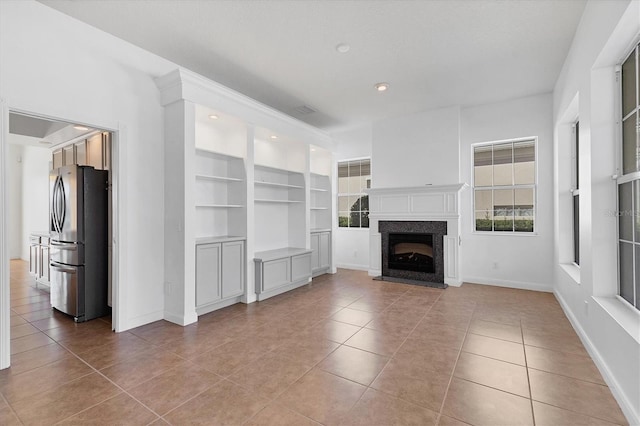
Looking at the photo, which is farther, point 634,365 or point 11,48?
point 11,48

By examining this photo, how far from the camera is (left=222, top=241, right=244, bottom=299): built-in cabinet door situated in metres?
3.95

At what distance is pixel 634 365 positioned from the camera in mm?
1750

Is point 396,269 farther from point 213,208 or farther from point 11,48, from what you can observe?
point 11,48

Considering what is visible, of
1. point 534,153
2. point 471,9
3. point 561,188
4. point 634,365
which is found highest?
point 471,9

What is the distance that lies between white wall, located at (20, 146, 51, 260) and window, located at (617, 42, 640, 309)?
10.2 m

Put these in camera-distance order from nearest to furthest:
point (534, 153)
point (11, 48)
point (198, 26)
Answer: point (11, 48) → point (198, 26) → point (534, 153)

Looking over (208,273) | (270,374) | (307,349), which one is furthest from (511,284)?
(208,273)

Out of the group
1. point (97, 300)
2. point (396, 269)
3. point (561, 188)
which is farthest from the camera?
point (396, 269)

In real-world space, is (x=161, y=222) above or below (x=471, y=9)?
below

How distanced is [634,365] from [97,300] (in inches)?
192

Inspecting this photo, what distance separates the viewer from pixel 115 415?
1872 mm

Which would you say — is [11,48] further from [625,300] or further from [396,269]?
[396,269]

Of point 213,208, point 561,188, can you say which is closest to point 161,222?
point 213,208

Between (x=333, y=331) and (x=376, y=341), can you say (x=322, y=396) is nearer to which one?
(x=376, y=341)
